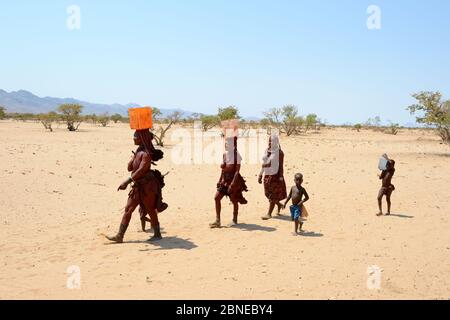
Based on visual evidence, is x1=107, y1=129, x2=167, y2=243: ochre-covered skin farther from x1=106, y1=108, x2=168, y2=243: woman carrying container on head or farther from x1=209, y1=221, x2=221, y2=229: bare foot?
x1=209, y1=221, x2=221, y2=229: bare foot

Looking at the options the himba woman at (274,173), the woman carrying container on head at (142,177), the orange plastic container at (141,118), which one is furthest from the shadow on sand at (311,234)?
the orange plastic container at (141,118)

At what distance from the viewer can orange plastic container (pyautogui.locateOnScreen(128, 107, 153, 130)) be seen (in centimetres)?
775

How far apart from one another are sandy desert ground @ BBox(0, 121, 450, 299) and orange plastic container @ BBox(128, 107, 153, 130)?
2.33 metres

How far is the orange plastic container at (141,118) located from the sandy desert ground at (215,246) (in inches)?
91.9

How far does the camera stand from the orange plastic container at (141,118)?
775 cm

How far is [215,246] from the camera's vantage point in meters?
7.78

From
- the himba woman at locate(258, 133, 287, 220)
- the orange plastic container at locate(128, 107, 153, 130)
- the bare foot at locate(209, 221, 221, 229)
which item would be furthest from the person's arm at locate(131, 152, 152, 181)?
the himba woman at locate(258, 133, 287, 220)

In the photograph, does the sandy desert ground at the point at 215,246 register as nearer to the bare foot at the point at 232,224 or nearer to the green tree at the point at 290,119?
the bare foot at the point at 232,224

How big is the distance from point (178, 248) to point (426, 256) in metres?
4.53

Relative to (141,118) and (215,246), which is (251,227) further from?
(141,118)

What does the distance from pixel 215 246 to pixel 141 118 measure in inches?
113
